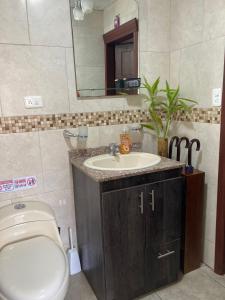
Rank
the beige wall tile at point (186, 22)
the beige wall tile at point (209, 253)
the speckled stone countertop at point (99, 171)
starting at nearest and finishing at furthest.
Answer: the speckled stone countertop at point (99, 171)
the beige wall tile at point (186, 22)
the beige wall tile at point (209, 253)

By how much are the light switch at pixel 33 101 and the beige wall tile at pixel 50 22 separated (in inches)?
13.5

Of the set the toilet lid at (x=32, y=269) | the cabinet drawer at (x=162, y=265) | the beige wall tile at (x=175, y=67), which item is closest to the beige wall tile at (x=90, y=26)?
the beige wall tile at (x=175, y=67)

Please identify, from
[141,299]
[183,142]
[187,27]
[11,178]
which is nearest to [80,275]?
[141,299]

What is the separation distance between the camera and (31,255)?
4.23 ft

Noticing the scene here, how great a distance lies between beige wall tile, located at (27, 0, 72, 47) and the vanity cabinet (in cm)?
87

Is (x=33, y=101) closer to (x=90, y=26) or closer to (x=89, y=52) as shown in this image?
(x=89, y=52)

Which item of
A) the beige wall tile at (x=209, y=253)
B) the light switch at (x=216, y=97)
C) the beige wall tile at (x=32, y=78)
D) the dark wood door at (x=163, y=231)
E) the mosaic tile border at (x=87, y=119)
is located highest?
the beige wall tile at (x=32, y=78)

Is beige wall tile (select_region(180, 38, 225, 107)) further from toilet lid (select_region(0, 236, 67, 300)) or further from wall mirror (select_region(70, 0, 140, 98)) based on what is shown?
toilet lid (select_region(0, 236, 67, 300))

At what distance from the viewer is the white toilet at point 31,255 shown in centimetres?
109

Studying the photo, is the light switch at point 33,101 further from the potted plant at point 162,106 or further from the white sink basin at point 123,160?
the potted plant at point 162,106

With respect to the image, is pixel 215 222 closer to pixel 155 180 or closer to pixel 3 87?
pixel 155 180

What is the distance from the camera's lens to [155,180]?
1472 millimetres

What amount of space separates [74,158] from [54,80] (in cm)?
56


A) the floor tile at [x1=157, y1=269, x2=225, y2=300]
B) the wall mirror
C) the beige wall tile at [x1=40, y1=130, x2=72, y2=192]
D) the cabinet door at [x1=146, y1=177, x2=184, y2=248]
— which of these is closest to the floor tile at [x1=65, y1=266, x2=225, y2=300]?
the floor tile at [x1=157, y1=269, x2=225, y2=300]
